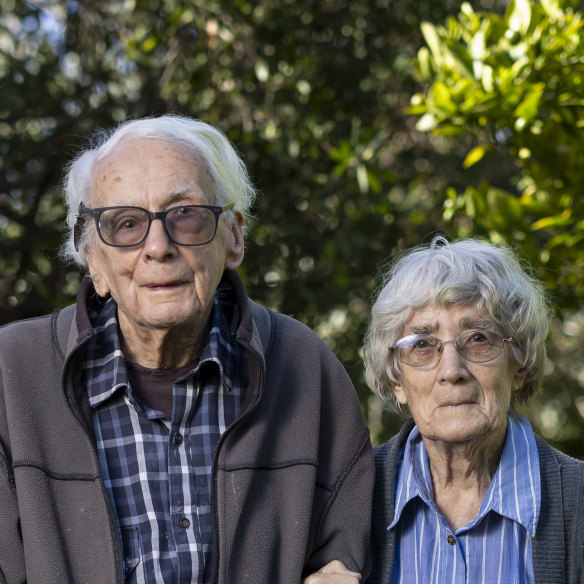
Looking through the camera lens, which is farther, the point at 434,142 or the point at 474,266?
the point at 434,142

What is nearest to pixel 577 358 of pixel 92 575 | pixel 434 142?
pixel 434 142

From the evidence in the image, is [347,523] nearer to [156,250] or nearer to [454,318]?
[454,318]

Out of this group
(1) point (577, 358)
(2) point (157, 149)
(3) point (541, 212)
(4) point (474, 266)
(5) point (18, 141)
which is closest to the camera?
(2) point (157, 149)

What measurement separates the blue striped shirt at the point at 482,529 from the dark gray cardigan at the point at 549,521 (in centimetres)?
3

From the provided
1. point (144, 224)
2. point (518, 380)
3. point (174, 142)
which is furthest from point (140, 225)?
point (518, 380)

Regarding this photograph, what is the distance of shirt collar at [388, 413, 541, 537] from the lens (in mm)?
2303

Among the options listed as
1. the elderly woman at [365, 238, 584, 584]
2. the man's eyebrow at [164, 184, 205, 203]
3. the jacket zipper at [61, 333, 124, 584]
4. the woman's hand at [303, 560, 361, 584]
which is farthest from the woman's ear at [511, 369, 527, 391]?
the jacket zipper at [61, 333, 124, 584]

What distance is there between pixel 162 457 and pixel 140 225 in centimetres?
57

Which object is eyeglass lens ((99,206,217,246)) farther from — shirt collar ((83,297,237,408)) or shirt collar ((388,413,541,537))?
shirt collar ((388,413,541,537))

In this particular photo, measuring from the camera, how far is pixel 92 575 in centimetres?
212

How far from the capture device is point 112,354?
7.69 ft

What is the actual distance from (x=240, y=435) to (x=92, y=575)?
472mm

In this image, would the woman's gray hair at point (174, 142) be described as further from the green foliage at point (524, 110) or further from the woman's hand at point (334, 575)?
the green foliage at point (524, 110)

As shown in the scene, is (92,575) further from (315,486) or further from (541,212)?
(541,212)
